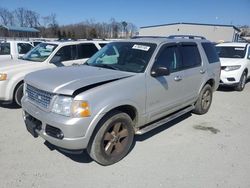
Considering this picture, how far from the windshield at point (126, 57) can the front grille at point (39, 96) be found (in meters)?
1.28

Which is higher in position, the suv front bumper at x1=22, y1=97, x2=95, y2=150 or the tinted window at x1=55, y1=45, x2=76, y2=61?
the tinted window at x1=55, y1=45, x2=76, y2=61

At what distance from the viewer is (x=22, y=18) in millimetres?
74688

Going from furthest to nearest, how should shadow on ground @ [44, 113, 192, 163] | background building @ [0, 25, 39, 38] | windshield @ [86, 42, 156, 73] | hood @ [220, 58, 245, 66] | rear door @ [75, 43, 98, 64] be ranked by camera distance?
background building @ [0, 25, 39, 38], hood @ [220, 58, 245, 66], rear door @ [75, 43, 98, 64], windshield @ [86, 42, 156, 73], shadow on ground @ [44, 113, 192, 163]

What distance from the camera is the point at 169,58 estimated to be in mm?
4191

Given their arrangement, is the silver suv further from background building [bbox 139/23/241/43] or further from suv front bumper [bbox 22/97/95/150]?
background building [bbox 139/23/241/43]

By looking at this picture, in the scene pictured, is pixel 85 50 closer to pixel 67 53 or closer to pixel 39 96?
pixel 67 53

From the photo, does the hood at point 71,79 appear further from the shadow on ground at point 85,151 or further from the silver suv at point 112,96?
the shadow on ground at point 85,151

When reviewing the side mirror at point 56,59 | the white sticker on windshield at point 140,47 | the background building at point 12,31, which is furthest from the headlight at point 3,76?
the background building at point 12,31

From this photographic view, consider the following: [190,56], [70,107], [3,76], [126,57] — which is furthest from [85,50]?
[70,107]

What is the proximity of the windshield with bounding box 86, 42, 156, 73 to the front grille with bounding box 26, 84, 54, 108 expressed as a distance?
50.3 inches

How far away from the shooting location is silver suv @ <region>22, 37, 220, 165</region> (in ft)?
9.52

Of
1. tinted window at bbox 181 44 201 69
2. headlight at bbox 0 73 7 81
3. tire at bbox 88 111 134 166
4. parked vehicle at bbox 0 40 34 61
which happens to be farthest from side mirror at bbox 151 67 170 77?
parked vehicle at bbox 0 40 34 61

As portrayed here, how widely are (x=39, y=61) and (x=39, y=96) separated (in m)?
3.43

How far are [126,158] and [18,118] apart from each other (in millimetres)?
2966
